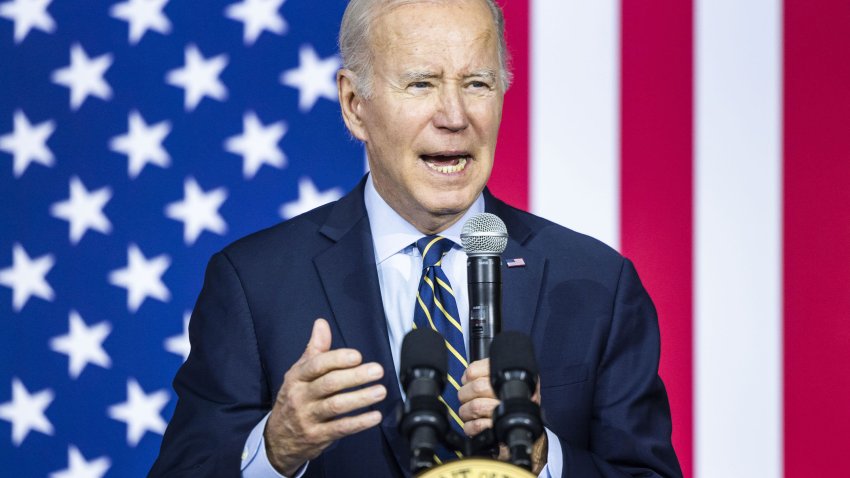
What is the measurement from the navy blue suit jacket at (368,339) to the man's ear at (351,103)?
16cm

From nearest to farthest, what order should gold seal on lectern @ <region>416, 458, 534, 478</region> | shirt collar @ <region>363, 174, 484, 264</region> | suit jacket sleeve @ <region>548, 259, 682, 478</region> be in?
gold seal on lectern @ <region>416, 458, 534, 478</region>
suit jacket sleeve @ <region>548, 259, 682, 478</region>
shirt collar @ <region>363, 174, 484, 264</region>

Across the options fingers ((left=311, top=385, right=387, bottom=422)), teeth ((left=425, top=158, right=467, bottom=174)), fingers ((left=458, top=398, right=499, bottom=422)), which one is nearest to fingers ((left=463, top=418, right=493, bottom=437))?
fingers ((left=458, top=398, right=499, bottom=422))

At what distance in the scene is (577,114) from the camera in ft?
9.41

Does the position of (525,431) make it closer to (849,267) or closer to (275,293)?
(275,293)

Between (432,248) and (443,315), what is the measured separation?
15 cm

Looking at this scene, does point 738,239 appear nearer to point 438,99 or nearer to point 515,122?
point 515,122

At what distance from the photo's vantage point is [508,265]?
2.08 m

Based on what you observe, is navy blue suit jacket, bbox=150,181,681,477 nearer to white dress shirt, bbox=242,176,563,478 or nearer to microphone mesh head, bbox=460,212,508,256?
white dress shirt, bbox=242,176,563,478

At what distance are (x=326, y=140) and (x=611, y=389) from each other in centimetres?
122

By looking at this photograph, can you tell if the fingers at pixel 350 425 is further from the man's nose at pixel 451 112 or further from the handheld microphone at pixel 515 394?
the man's nose at pixel 451 112

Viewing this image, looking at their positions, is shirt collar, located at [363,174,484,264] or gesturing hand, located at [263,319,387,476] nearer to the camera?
gesturing hand, located at [263,319,387,476]

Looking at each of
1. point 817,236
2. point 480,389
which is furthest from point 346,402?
point 817,236

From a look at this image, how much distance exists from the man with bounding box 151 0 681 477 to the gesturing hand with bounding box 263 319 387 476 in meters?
0.31

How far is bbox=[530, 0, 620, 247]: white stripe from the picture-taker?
9.31ft
